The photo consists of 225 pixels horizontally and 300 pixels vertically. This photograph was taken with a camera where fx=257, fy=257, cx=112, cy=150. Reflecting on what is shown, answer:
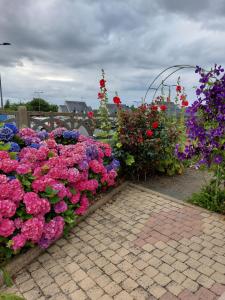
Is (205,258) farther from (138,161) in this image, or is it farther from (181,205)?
(138,161)

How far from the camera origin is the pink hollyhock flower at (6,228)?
259cm

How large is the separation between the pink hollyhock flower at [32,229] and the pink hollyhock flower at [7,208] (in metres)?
0.20

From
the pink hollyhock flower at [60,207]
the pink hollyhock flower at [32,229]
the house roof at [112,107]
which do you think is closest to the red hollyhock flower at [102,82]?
the house roof at [112,107]

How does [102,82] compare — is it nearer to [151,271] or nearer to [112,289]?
[151,271]

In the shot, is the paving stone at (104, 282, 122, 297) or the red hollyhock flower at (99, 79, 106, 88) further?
the red hollyhock flower at (99, 79, 106, 88)

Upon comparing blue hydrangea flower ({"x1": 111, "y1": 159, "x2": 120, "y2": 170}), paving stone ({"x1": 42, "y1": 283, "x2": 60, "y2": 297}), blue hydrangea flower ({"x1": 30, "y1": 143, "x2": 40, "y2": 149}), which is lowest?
paving stone ({"x1": 42, "y1": 283, "x2": 60, "y2": 297})

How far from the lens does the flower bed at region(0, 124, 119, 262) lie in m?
2.74

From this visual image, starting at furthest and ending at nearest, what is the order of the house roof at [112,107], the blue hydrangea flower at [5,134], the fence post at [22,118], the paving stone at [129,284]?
the fence post at [22,118]
the house roof at [112,107]
the blue hydrangea flower at [5,134]
the paving stone at [129,284]

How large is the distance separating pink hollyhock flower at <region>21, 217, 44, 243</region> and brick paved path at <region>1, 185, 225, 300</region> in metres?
0.37

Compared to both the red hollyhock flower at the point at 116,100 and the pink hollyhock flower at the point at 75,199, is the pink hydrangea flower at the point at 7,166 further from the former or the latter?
the red hollyhock flower at the point at 116,100

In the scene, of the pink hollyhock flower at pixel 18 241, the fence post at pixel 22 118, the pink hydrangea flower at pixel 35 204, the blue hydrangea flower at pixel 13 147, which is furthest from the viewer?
the fence post at pixel 22 118

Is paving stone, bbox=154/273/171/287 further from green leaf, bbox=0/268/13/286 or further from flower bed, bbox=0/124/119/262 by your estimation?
green leaf, bbox=0/268/13/286

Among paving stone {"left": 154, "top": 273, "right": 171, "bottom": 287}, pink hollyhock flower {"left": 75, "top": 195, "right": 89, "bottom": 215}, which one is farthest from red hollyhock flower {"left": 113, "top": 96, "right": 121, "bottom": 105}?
paving stone {"left": 154, "top": 273, "right": 171, "bottom": 287}

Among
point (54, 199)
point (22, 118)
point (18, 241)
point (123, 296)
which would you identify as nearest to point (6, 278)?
point (18, 241)
